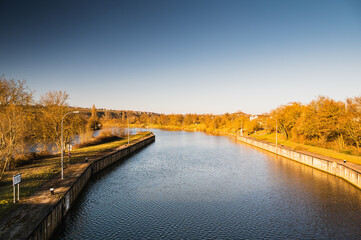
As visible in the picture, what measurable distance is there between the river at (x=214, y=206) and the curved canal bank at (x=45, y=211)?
1.08m

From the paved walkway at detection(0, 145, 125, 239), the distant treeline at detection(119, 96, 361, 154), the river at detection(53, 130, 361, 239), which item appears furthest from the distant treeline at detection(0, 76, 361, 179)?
the river at detection(53, 130, 361, 239)

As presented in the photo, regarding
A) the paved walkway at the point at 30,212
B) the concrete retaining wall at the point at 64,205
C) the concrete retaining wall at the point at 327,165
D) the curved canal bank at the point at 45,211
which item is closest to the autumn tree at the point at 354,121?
the concrete retaining wall at the point at 327,165

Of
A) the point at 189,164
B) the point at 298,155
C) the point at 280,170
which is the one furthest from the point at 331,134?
the point at 189,164

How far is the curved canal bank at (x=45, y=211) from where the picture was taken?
516 inches

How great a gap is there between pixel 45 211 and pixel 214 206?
45.7 ft

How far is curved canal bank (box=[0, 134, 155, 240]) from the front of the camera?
1310 cm

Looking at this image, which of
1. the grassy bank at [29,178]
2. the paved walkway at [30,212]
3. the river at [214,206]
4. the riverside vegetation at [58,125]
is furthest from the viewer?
the riverside vegetation at [58,125]

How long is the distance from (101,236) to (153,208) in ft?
19.2

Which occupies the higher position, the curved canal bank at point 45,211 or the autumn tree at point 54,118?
the autumn tree at point 54,118

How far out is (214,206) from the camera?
2172 centimetres

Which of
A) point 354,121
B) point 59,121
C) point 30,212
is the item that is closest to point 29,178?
point 30,212

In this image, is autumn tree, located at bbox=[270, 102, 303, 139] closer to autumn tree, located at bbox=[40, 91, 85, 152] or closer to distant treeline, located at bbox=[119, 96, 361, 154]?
distant treeline, located at bbox=[119, 96, 361, 154]

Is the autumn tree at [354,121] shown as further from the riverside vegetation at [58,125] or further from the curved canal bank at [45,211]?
the curved canal bank at [45,211]

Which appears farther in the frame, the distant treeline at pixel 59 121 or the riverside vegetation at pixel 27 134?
the distant treeline at pixel 59 121
